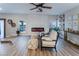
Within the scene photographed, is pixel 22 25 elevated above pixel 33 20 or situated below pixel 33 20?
below

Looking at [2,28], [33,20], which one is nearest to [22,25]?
[33,20]

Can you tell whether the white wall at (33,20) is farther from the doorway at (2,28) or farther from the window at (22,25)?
the doorway at (2,28)

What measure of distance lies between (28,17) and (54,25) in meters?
2.58

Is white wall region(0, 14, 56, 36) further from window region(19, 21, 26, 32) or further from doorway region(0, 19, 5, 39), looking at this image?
doorway region(0, 19, 5, 39)

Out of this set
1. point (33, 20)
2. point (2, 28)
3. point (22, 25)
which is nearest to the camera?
point (2, 28)

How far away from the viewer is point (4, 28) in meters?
12.6

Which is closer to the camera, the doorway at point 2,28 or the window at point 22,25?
the doorway at point 2,28

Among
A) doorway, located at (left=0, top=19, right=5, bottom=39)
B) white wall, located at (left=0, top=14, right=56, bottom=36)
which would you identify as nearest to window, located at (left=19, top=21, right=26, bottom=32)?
white wall, located at (left=0, top=14, right=56, bottom=36)

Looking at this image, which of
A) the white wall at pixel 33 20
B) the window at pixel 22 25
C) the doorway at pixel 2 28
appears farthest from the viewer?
the window at pixel 22 25

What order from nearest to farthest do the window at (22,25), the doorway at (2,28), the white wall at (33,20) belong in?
the doorway at (2,28) → the white wall at (33,20) → the window at (22,25)

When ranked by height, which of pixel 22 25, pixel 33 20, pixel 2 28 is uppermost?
pixel 33 20

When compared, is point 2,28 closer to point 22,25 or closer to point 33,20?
point 22,25

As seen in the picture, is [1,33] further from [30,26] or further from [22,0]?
[22,0]

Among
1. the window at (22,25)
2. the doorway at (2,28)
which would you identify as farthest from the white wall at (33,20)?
the doorway at (2,28)
